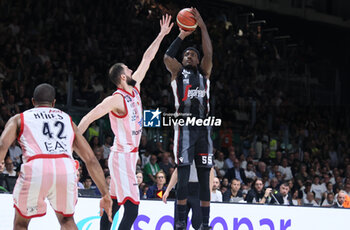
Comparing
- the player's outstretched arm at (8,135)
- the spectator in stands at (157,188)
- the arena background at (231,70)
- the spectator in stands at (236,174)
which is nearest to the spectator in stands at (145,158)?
the arena background at (231,70)

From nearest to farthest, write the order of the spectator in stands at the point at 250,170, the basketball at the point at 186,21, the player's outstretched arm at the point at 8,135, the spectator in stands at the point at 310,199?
the player's outstretched arm at the point at 8,135
the basketball at the point at 186,21
the spectator in stands at the point at 310,199
the spectator in stands at the point at 250,170

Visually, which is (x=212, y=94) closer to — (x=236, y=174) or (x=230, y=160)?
(x=230, y=160)

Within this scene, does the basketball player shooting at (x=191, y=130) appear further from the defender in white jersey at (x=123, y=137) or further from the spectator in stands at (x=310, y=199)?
the spectator in stands at (x=310, y=199)

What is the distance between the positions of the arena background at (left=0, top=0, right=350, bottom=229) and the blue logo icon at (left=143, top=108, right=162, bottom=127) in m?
0.21

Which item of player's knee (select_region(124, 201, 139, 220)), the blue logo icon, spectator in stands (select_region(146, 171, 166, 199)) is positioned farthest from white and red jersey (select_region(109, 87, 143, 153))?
the blue logo icon

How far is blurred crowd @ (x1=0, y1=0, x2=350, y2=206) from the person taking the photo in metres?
12.9

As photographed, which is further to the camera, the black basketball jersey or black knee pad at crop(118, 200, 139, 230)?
the black basketball jersey

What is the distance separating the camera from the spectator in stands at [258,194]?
11.6 m

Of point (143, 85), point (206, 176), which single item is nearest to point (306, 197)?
point (143, 85)

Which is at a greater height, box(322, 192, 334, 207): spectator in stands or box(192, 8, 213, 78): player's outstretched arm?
box(192, 8, 213, 78): player's outstretched arm

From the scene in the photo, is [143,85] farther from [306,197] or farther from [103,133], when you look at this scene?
[306,197]

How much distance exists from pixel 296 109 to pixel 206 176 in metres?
13.0

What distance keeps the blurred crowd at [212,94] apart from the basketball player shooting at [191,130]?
3.39 meters

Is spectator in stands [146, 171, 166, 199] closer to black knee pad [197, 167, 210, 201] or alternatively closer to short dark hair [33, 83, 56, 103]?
black knee pad [197, 167, 210, 201]
